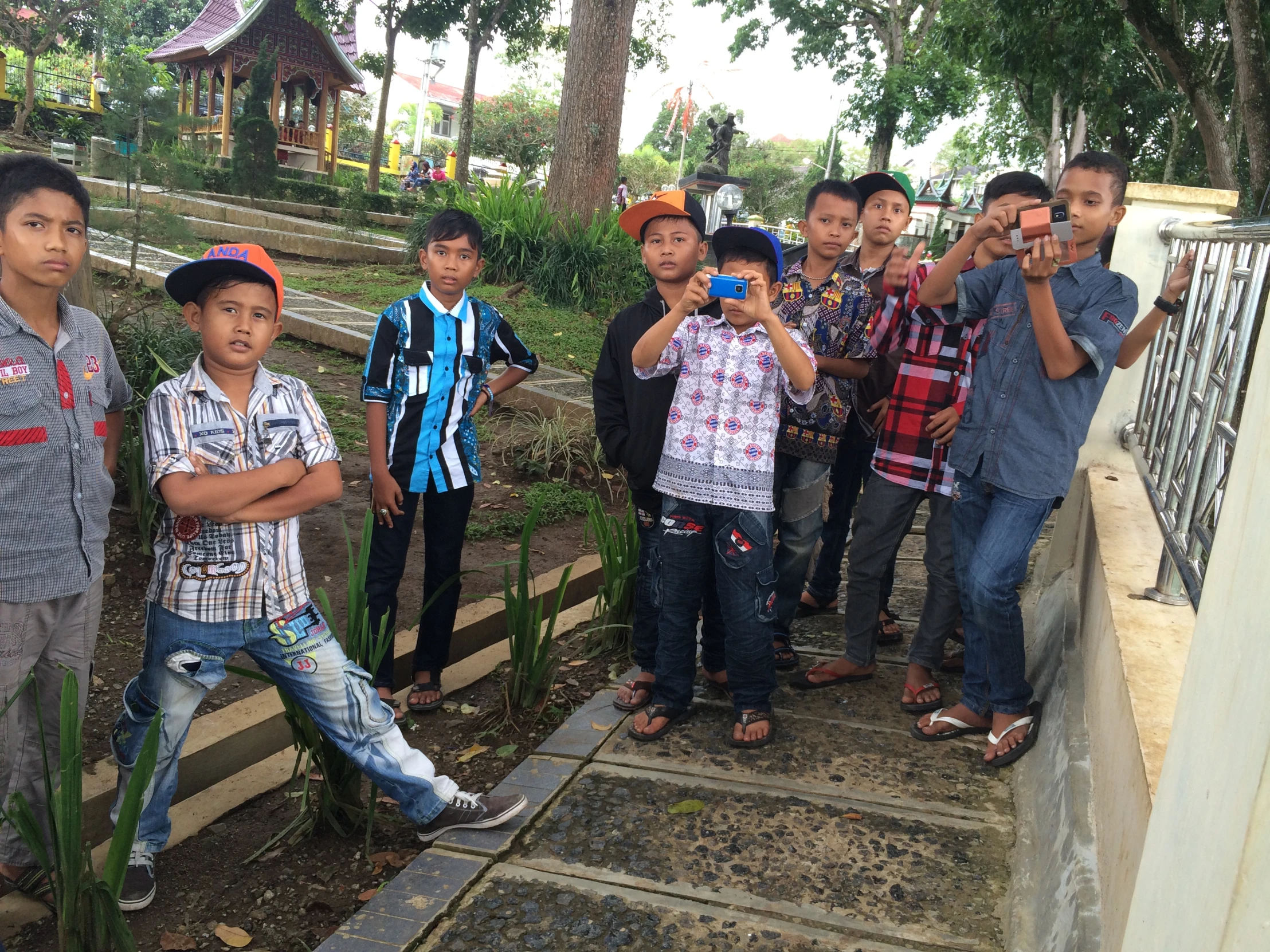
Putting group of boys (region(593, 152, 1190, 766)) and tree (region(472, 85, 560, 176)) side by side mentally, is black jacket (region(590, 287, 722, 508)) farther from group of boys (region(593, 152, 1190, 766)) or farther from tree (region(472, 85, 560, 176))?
tree (region(472, 85, 560, 176))

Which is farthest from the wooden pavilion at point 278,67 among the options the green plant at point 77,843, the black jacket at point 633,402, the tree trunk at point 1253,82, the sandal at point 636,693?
the green plant at point 77,843

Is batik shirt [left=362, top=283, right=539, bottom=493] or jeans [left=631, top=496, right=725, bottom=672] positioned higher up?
batik shirt [left=362, top=283, right=539, bottom=493]

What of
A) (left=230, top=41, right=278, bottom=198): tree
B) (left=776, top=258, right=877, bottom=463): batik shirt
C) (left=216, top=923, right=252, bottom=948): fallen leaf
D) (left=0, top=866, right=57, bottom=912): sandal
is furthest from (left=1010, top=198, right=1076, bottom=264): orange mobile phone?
(left=230, top=41, right=278, bottom=198): tree

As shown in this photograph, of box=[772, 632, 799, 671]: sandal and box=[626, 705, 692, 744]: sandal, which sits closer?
box=[626, 705, 692, 744]: sandal

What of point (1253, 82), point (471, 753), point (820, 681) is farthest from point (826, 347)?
point (1253, 82)

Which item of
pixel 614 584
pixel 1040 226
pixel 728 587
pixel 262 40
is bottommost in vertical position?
pixel 614 584

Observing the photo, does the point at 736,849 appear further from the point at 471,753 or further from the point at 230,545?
the point at 230,545

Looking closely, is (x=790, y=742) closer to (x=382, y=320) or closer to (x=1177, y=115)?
(x=382, y=320)

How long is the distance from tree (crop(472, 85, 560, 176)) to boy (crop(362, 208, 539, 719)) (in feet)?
109

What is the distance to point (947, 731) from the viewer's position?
3.26 m

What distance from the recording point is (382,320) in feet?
11.4

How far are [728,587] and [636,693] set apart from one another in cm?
65

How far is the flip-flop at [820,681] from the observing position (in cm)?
370

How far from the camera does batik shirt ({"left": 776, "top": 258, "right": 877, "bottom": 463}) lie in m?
3.53
